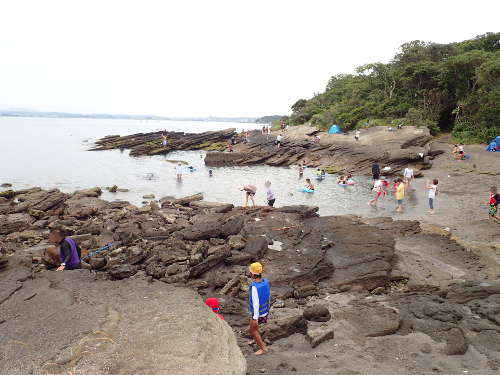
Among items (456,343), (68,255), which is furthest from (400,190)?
(68,255)

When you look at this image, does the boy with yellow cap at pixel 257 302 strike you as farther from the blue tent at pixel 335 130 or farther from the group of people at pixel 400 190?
the blue tent at pixel 335 130

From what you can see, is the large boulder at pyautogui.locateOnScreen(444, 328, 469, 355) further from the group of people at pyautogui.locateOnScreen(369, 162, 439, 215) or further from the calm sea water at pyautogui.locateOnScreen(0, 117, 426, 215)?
the calm sea water at pyautogui.locateOnScreen(0, 117, 426, 215)

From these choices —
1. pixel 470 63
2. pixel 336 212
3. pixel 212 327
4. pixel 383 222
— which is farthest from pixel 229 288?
pixel 470 63

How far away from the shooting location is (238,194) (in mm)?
28125

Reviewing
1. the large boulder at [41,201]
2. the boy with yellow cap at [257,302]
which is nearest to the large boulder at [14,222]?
the large boulder at [41,201]

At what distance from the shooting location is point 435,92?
43.7 meters

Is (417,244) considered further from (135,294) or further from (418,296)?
(135,294)

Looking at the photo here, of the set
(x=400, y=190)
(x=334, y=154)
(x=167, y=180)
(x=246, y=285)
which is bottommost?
(x=167, y=180)

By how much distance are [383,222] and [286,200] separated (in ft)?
33.5

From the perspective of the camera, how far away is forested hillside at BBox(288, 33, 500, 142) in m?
37.6

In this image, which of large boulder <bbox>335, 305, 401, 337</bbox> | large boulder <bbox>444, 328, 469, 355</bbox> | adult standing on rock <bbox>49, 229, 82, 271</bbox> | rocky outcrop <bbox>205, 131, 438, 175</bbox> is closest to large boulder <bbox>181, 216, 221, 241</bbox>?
adult standing on rock <bbox>49, 229, 82, 271</bbox>

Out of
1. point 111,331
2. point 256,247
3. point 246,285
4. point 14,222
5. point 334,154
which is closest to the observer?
point 111,331

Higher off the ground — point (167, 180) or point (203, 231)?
point (203, 231)

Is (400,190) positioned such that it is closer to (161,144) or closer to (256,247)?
(256,247)
